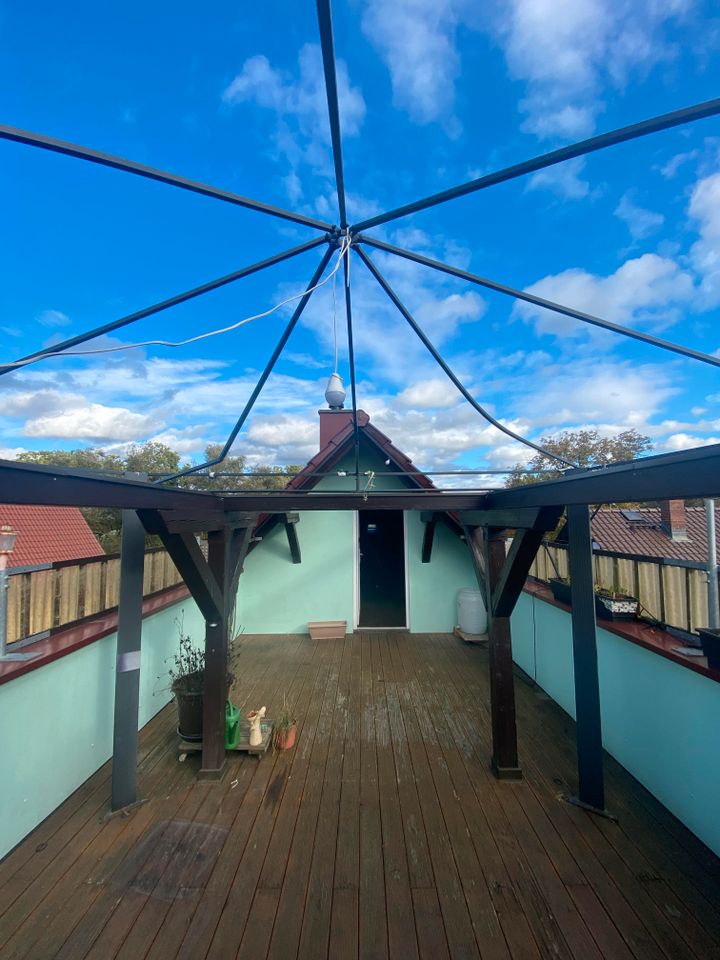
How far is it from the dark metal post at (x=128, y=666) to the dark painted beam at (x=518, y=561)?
212 centimetres

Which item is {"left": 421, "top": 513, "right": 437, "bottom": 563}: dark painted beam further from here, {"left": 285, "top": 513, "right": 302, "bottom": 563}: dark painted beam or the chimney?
the chimney

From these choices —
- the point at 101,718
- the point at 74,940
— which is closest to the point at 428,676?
the point at 101,718

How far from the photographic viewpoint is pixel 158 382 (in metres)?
4.33

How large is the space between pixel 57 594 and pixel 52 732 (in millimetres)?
743

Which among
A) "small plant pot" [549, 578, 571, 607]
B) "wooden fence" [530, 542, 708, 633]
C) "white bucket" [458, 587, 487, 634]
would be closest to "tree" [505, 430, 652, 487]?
"white bucket" [458, 587, 487, 634]

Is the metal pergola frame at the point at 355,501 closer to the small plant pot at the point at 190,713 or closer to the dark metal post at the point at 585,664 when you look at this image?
the dark metal post at the point at 585,664

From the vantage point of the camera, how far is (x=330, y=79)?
1012 mm

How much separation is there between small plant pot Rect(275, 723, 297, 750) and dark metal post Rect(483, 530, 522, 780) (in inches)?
53.4

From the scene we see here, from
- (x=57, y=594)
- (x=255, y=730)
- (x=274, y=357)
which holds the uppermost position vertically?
(x=274, y=357)

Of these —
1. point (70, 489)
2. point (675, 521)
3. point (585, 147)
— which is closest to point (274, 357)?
point (70, 489)

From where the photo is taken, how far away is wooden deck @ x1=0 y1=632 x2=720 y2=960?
1.44 metres

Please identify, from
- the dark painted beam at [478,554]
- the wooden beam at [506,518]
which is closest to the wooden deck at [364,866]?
the dark painted beam at [478,554]

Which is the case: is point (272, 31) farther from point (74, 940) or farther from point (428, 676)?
point (428, 676)

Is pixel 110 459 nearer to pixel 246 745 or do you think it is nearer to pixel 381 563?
pixel 381 563
